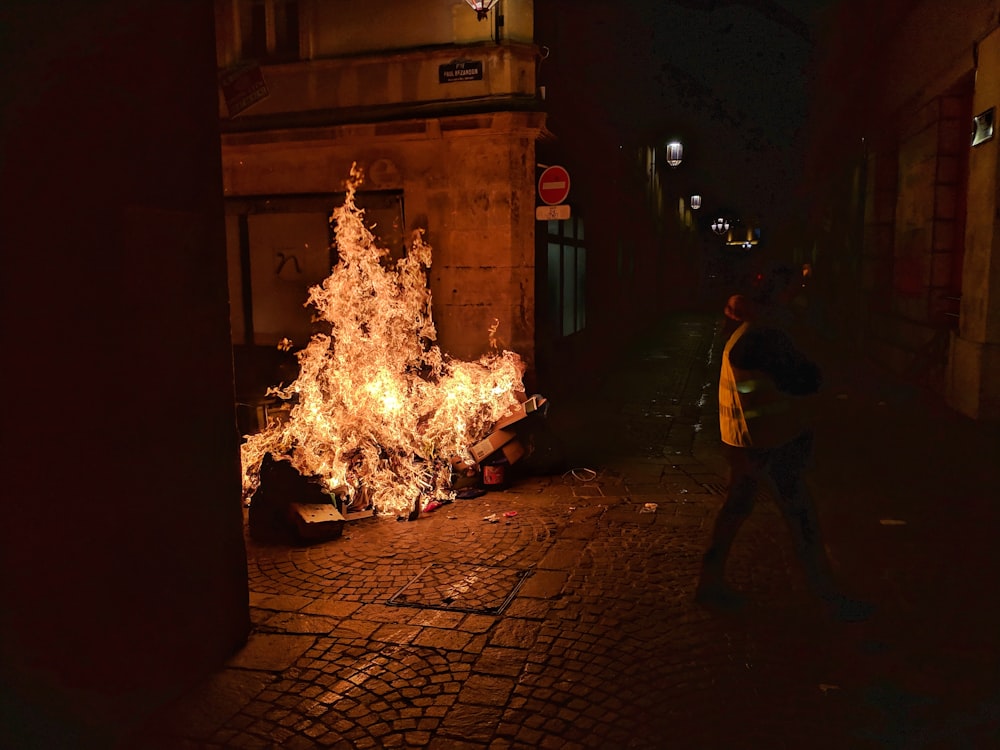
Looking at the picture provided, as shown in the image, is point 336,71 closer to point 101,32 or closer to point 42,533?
point 101,32

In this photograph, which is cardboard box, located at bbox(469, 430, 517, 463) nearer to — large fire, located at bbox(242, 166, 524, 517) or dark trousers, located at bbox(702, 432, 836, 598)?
large fire, located at bbox(242, 166, 524, 517)

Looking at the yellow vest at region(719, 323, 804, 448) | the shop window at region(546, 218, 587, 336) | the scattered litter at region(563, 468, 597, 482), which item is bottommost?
the scattered litter at region(563, 468, 597, 482)

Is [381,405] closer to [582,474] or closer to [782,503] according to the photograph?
[582,474]

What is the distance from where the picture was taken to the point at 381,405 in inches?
323

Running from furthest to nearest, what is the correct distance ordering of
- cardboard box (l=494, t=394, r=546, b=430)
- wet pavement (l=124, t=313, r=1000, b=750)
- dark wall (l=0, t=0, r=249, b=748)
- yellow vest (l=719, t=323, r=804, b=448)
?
cardboard box (l=494, t=394, r=546, b=430) → yellow vest (l=719, t=323, r=804, b=448) → wet pavement (l=124, t=313, r=1000, b=750) → dark wall (l=0, t=0, r=249, b=748)

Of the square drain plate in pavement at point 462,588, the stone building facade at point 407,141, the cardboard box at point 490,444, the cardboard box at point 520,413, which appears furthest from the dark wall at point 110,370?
the stone building facade at point 407,141

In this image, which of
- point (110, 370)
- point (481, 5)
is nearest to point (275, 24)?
point (481, 5)

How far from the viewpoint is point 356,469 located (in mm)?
7898

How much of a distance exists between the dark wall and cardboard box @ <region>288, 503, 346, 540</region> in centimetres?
196

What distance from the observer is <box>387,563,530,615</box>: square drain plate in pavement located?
5.52 meters

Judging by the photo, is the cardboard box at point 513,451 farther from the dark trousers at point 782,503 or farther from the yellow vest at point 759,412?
the yellow vest at point 759,412

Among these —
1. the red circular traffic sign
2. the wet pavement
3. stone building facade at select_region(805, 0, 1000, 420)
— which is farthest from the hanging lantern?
the wet pavement

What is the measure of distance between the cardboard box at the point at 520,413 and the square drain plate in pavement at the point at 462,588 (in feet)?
8.38

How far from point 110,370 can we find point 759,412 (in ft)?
13.2
